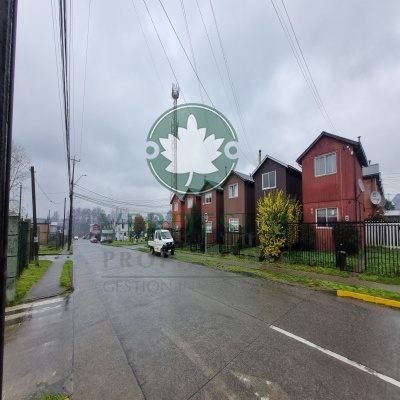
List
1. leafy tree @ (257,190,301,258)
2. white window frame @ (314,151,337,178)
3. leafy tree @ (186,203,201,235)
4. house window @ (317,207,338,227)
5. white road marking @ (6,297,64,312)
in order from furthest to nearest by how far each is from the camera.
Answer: leafy tree @ (186,203,201,235) < white window frame @ (314,151,337,178) < house window @ (317,207,338,227) < leafy tree @ (257,190,301,258) < white road marking @ (6,297,64,312)

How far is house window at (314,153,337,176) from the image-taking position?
15453mm

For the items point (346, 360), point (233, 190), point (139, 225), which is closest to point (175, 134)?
point (233, 190)

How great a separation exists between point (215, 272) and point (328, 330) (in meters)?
6.53

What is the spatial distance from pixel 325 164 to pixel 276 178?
3.88 metres

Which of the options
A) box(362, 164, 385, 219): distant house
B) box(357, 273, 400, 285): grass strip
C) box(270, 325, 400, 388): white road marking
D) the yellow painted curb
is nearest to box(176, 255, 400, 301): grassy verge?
the yellow painted curb

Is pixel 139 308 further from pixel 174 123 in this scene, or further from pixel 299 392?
pixel 174 123

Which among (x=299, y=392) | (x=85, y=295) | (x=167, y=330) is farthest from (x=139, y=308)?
(x=299, y=392)

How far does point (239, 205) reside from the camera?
2200cm

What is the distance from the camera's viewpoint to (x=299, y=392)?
2.84 meters

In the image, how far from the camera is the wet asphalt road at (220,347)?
2.96m

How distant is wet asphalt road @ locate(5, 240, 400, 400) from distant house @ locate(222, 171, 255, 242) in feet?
47.3

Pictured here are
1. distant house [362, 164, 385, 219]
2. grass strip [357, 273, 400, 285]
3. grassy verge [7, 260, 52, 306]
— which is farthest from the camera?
distant house [362, 164, 385, 219]

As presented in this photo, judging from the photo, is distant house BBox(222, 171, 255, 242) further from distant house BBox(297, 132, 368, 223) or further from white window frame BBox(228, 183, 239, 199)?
distant house BBox(297, 132, 368, 223)

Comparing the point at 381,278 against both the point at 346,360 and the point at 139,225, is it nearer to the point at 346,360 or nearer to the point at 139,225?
the point at 346,360
